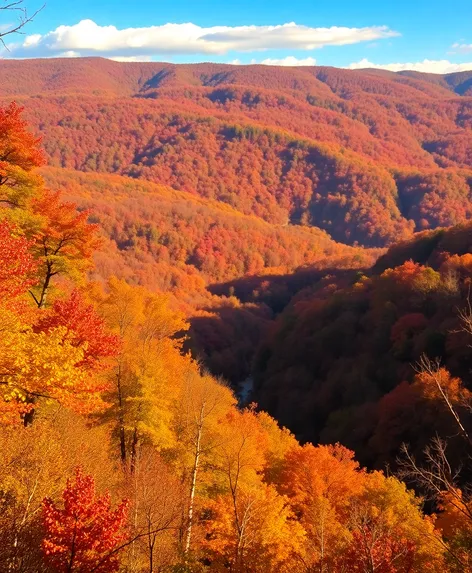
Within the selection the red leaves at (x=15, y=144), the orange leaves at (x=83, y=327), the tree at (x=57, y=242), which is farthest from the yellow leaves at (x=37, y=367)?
the red leaves at (x=15, y=144)

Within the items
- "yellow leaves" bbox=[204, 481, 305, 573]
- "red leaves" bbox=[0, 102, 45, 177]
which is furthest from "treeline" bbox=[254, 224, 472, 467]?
"red leaves" bbox=[0, 102, 45, 177]

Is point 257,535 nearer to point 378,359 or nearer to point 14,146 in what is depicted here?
point 14,146

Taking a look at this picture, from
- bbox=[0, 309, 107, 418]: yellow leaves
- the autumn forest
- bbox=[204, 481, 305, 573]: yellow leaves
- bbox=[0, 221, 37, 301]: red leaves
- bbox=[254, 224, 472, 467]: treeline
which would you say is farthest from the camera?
bbox=[254, 224, 472, 467]: treeline

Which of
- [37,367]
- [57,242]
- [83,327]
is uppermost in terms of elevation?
[37,367]

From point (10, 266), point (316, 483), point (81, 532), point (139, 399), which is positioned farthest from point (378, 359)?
point (10, 266)

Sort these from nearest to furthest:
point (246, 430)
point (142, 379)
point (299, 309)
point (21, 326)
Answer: point (21, 326) < point (142, 379) < point (246, 430) < point (299, 309)

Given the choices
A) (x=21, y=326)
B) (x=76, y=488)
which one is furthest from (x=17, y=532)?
(x=21, y=326)

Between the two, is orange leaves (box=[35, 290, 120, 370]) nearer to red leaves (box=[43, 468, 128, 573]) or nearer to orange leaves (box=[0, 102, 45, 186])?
red leaves (box=[43, 468, 128, 573])

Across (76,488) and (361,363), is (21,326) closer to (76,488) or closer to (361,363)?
(76,488)
